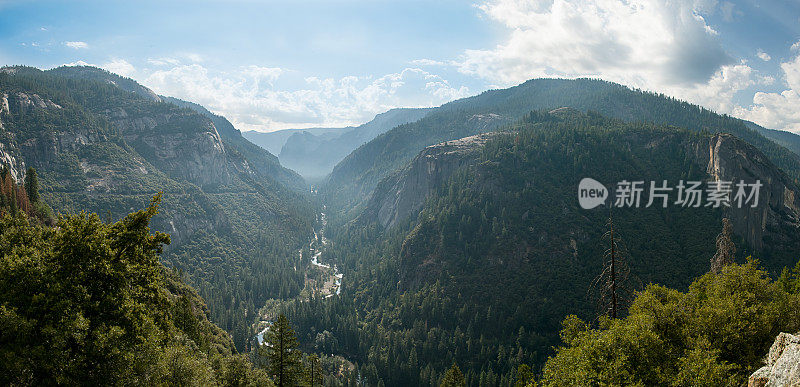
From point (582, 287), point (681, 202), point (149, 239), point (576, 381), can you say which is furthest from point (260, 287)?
point (681, 202)

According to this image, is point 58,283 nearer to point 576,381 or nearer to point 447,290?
point 576,381

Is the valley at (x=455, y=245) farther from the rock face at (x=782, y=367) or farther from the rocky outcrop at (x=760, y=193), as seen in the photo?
the rock face at (x=782, y=367)

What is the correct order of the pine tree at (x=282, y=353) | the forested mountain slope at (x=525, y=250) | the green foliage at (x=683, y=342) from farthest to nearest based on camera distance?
the forested mountain slope at (x=525, y=250) < the pine tree at (x=282, y=353) < the green foliage at (x=683, y=342)

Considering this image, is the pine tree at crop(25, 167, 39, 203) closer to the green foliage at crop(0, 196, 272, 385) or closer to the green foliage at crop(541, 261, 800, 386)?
the green foliage at crop(0, 196, 272, 385)

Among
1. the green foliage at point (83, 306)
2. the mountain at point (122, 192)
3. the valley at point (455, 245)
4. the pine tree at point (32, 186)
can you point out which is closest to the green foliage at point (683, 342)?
the green foliage at point (83, 306)

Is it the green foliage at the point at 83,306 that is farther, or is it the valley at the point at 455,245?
the valley at the point at 455,245

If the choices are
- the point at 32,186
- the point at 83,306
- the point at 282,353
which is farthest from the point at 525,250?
the point at 32,186

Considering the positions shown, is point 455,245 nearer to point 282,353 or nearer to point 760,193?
point 282,353
